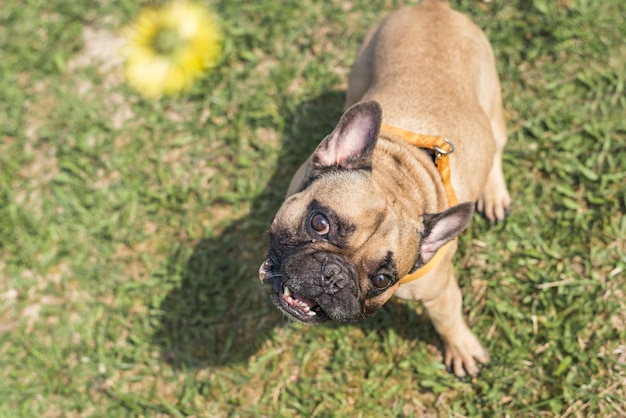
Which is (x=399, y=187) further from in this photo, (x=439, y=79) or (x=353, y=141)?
(x=439, y=79)

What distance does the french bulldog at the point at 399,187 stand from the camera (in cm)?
379

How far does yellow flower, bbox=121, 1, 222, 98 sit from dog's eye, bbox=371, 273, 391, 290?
12.7 feet

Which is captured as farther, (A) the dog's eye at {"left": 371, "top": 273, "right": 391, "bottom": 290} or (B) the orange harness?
(B) the orange harness

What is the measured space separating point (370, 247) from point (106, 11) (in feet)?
17.1

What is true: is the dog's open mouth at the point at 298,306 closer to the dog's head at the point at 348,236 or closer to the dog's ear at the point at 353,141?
the dog's head at the point at 348,236

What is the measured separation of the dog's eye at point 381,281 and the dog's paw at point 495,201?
2249 mm

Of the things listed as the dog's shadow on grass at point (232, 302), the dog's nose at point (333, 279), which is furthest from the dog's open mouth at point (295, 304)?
the dog's shadow on grass at point (232, 302)

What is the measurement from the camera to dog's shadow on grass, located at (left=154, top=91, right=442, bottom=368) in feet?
18.9

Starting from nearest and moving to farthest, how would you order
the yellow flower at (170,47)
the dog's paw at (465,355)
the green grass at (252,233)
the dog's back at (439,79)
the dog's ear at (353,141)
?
1. the dog's ear at (353,141)
2. the dog's back at (439,79)
3. the dog's paw at (465,355)
4. the green grass at (252,233)
5. the yellow flower at (170,47)

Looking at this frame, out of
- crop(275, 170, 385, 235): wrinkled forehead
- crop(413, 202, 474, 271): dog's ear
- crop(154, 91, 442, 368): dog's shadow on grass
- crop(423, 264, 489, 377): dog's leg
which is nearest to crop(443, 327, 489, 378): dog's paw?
crop(423, 264, 489, 377): dog's leg

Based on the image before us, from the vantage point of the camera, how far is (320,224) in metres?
3.82

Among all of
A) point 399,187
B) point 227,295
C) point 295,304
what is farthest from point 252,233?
point 399,187

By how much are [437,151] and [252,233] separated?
7.91ft

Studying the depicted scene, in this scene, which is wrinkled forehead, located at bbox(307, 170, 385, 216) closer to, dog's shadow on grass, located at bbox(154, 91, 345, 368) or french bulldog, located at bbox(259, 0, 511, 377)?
french bulldog, located at bbox(259, 0, 511, 377)
